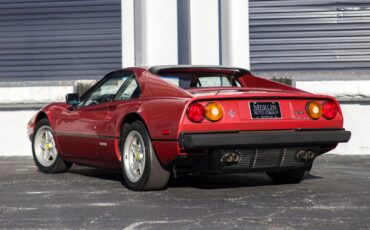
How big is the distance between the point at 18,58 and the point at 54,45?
2.32 ft

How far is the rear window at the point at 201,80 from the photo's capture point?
804 centimetres

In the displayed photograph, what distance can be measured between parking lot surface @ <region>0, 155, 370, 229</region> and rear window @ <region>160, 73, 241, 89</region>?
1024mm

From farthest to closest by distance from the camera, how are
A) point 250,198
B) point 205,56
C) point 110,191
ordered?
point 205,56 → point 110,191 → point 250,198

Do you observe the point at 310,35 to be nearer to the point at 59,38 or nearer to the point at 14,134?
the point at 59,38

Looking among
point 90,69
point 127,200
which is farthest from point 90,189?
point 90,69

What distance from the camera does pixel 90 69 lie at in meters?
14.0

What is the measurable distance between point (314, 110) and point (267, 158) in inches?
27.7

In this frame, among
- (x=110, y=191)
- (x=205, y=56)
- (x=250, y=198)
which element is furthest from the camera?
(x=205, y=56)

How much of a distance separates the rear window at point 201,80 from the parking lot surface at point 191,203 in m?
1.02

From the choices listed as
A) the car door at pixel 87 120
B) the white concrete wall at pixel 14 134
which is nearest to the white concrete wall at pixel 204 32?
the white concrete wall at pixel 14 134

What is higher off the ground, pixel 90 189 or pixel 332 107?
pixel 332 107

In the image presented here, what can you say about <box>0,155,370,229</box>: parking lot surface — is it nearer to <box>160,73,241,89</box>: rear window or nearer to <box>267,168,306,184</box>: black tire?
<box>267,168,306,184</box>: black tire

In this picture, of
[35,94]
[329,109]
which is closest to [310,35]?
[35,94]

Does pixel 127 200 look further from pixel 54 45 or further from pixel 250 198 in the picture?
pixel 54 45
